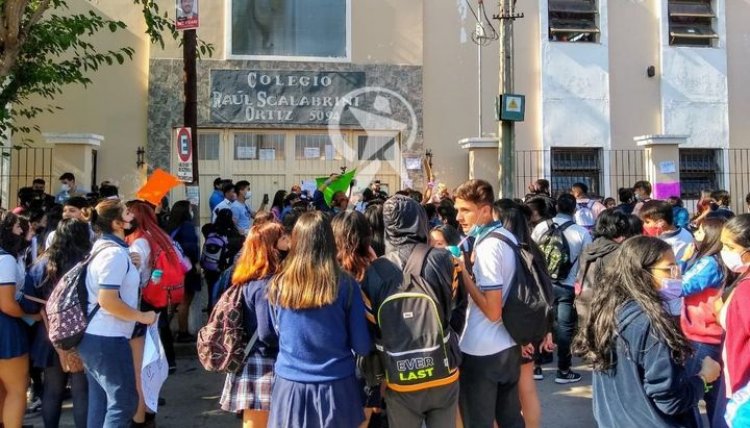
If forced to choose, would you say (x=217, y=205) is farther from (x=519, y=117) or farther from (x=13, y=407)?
(x=13, y=407)

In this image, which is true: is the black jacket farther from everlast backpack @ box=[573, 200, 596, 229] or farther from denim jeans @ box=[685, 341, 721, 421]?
everlast backpack @ box=[573, 200, 596, 229]

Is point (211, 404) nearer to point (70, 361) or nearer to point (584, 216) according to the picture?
point (70, 361)

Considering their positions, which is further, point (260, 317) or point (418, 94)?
point (418, 94)

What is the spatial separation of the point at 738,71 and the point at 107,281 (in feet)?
48.5

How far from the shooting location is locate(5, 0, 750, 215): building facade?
1236 centimetres

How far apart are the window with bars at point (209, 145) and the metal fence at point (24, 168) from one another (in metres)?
2.77

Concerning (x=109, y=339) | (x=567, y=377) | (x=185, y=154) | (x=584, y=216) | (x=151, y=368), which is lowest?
(x=567, y=377)

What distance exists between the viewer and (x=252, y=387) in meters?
3.66

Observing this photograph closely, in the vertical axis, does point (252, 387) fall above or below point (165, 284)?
below

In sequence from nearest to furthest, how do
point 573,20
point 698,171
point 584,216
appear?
point 584,216
point 573,20
point 698,171

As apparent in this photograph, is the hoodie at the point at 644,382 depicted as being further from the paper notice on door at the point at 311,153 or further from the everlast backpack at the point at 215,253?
the paper notice on door at the point at 311,153

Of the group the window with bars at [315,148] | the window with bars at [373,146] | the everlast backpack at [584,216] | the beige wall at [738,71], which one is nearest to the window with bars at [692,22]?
the beige wall at [738,71]

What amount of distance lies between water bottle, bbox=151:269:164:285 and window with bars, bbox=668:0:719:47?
1311cm

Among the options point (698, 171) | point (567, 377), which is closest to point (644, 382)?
point (567, 377)
